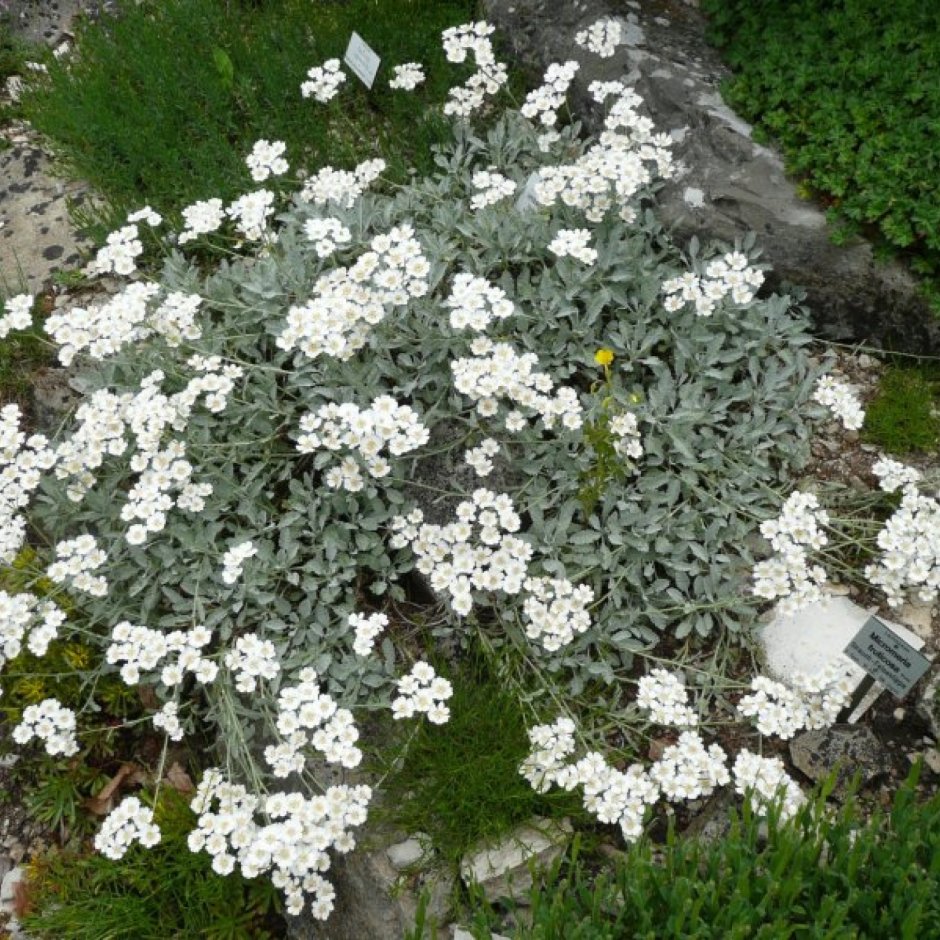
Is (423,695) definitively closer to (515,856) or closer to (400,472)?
(515,856)

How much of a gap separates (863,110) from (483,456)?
1874 mm

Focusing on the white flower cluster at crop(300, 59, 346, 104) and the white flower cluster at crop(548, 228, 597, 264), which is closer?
the white flower cluster at crop(548, 228, 597, 264)

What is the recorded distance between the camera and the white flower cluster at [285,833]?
2.37 metres

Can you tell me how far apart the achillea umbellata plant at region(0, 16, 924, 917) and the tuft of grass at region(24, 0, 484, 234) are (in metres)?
0.78

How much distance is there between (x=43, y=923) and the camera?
2.81m

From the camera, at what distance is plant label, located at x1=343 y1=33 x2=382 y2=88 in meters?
4.16

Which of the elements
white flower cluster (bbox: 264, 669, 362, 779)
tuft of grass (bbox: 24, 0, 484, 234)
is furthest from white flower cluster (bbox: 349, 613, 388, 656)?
tuft of grass (bbox: 24, 0, 484, 234)

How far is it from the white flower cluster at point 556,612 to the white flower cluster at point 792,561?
541 millimetres

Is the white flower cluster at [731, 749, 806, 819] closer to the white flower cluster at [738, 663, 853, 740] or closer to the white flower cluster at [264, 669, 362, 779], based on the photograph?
the white flower cluster at [738, 663, 853, 740]

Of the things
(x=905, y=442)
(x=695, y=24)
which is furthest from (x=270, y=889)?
(x=695, y=24)

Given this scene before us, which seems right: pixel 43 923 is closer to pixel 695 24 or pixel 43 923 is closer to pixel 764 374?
pixel 764 374

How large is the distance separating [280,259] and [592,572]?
164 centimetres

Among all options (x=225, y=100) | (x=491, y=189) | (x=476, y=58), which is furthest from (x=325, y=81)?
(x=225, y=100)

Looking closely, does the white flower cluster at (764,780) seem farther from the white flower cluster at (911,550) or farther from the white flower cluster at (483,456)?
the white flower cluster at (483,456)
